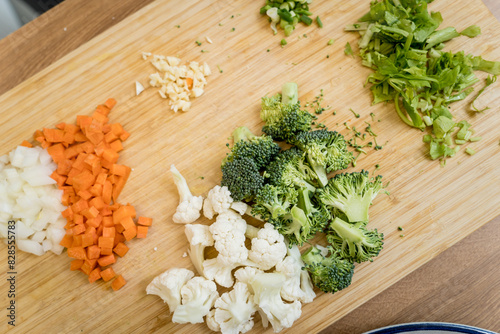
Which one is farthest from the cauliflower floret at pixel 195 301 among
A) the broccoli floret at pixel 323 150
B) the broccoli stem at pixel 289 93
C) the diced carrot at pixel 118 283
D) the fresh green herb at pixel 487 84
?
the fresh green herb at pixel 487 84

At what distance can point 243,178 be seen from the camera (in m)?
2.42

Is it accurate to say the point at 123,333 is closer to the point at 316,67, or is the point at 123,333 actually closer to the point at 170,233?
the point at 170,233

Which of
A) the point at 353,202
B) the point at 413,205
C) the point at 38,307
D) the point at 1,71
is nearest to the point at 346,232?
the point at 353,202

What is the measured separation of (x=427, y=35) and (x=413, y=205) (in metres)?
1.16

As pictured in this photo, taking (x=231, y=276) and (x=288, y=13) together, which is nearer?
(x=231, y=276)

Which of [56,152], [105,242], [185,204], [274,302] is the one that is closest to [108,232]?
[105,242]

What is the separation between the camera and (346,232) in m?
2.43

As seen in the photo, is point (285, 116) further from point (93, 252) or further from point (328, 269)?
point (93, 252)

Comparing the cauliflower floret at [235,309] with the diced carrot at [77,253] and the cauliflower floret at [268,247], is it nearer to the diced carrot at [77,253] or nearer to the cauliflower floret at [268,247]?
the cauliflower floret at [268,247]

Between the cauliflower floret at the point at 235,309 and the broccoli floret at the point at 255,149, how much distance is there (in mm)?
815

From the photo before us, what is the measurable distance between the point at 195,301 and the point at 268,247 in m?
0.58

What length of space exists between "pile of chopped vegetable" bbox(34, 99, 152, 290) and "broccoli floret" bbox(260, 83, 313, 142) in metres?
1.00

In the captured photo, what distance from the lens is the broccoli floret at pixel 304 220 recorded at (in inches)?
95.2

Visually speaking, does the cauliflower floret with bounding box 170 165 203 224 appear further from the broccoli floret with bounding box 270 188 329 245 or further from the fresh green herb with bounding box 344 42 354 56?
the fresh green herb with bounding box 344 42 354 56
